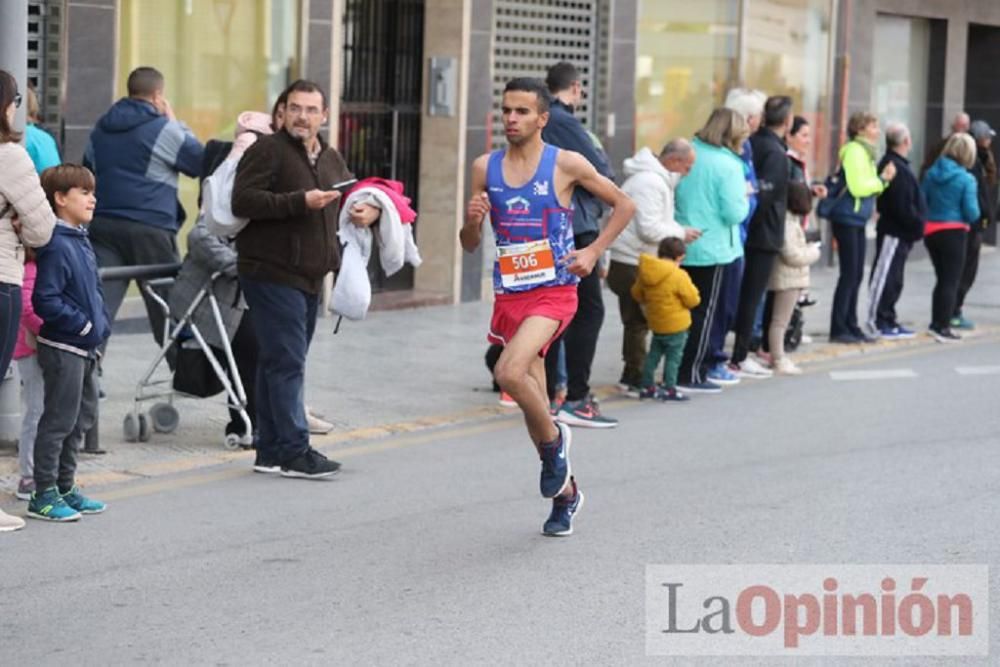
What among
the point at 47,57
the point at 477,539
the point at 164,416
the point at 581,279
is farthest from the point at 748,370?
the point at 477,539

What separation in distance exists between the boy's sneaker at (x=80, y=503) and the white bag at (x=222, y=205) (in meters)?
1.41

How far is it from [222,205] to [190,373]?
1.12 m

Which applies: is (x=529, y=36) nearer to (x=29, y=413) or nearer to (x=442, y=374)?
(x=442, y=374)

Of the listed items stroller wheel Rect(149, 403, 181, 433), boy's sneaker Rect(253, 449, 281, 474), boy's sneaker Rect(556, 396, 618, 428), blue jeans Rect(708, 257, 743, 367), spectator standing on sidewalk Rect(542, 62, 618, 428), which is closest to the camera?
boy's sneaker Rect(253, 449, 281, 474)

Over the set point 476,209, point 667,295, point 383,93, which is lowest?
point 667,295

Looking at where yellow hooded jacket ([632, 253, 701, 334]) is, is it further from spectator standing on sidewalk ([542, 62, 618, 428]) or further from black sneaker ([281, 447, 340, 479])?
black sneaker ([281, 447, 340, 479])

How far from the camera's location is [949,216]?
15828mm

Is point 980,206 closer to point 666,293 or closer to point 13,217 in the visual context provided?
point 666,293

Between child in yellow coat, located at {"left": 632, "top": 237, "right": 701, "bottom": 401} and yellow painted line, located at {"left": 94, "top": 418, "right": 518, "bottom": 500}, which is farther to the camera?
child in yellow coat, located at {"left": 632, "top": 237, "right": 701, "bottom": 401}

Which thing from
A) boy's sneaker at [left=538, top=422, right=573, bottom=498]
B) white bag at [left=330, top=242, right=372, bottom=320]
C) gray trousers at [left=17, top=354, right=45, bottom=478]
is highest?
white bag at [left=330, top=242, right=372, bottom=320]

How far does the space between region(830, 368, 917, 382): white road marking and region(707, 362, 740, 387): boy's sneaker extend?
2.60 ft

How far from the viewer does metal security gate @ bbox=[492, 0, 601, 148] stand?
17.2m

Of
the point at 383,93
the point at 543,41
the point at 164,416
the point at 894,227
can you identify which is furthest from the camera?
the point at 543,41

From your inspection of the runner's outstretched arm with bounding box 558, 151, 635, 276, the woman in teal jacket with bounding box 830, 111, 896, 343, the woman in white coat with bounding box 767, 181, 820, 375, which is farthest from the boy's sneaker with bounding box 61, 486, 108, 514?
the woman in teal jacket with bounding box 830, 111, 896, 343
